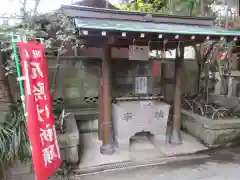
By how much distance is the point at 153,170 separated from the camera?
396 centimetres

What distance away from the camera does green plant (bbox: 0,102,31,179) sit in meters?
3.14

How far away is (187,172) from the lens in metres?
3.89

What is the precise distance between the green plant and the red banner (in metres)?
0.65

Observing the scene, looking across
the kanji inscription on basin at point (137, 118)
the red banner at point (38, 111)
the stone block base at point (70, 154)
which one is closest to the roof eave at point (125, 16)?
the red banner at point (38, 111)

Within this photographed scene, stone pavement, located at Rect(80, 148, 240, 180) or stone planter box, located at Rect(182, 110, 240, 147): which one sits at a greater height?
stone planter box, located at Rect(182, 110, 240, 147)

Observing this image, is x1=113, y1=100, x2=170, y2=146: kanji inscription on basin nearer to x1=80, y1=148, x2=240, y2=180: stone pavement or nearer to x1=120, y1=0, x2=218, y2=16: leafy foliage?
x1=80, y1=148, x2=240, y2=180: stone pavement

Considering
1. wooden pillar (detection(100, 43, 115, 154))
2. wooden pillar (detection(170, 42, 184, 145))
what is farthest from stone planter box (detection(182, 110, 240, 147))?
wooden pillar (detection(100, 43, 115, 154))

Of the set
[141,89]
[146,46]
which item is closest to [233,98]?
[141,89]

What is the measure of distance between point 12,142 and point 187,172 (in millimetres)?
3308

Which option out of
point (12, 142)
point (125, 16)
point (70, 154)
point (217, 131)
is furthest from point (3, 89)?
point (217, 131)

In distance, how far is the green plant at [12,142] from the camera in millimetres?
3145

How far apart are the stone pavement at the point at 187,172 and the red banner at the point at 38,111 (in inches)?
42.2

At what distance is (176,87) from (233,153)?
2118mm

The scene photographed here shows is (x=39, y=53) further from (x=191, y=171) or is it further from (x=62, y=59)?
(x=191, y=171)
